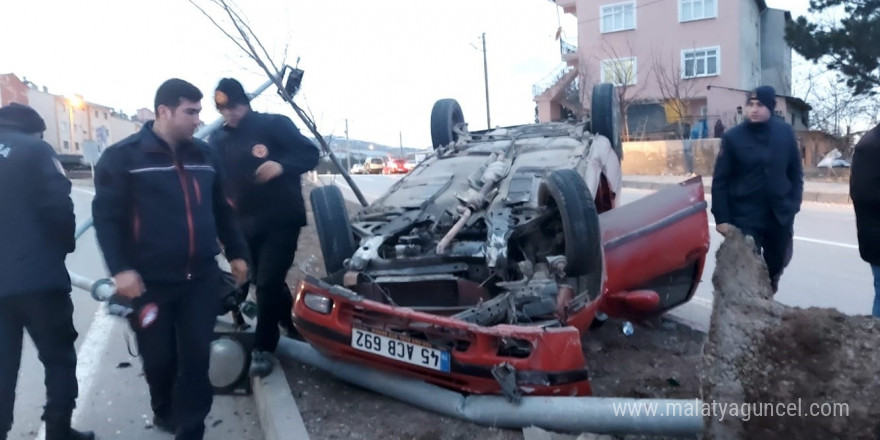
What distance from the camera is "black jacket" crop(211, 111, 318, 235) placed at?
4.73m

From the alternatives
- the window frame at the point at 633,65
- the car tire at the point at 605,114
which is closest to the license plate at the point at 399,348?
the car tire at the point at 605,114

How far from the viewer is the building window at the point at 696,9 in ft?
116

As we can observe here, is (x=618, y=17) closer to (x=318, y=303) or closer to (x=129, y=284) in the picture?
(x=318, y=303)

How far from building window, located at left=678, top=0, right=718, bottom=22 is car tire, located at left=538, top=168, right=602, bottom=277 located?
34572 millimetres

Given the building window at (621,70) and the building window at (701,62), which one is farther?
the building window at (621,70)

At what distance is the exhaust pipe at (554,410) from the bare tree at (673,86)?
29.8 metres

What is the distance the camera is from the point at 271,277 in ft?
15.4

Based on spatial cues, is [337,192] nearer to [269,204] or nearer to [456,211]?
[269,204]

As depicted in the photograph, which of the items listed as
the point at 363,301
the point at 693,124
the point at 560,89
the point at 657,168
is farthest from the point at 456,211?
the point at 560,89

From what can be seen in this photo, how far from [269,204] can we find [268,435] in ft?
4.89

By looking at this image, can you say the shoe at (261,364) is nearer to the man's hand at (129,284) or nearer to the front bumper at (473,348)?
the front bumper at (473,348)

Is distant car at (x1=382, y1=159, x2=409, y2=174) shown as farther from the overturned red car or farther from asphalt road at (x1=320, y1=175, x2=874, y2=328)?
the overturned red car

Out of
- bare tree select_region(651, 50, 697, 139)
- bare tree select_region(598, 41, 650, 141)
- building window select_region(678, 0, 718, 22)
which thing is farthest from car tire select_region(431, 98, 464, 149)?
building window select_region(678, 0, 718, 22)

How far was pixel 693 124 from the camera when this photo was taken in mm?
33562
